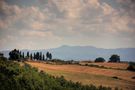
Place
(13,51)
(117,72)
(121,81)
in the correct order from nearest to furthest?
(121,81)
(117,72)
(13,51)

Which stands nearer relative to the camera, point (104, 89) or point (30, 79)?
point (30, 79)

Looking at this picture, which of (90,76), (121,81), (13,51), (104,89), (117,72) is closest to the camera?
(104,89)

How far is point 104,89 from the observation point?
7050 centimetres

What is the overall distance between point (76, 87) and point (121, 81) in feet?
89.1

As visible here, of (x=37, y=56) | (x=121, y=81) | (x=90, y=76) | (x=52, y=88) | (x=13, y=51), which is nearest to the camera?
(x=52, y=88)

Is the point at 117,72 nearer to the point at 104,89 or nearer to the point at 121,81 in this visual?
the point at 121,81

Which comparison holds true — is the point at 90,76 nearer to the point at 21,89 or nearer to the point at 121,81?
the point at 121,81

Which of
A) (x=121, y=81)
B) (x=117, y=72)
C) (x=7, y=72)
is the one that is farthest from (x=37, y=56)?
(x=7, y=72)

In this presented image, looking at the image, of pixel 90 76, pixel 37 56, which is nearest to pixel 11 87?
pixel 90 76

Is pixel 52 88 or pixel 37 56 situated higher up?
pixel 37 56

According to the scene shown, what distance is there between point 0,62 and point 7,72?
7.08 meters

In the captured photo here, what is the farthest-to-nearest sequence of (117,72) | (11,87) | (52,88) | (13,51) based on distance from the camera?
(13,51) → (117,72) → (52,88) → (11,87)

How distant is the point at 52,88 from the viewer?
6550 cm

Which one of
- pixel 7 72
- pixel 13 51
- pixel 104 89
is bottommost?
pixel 104 89
